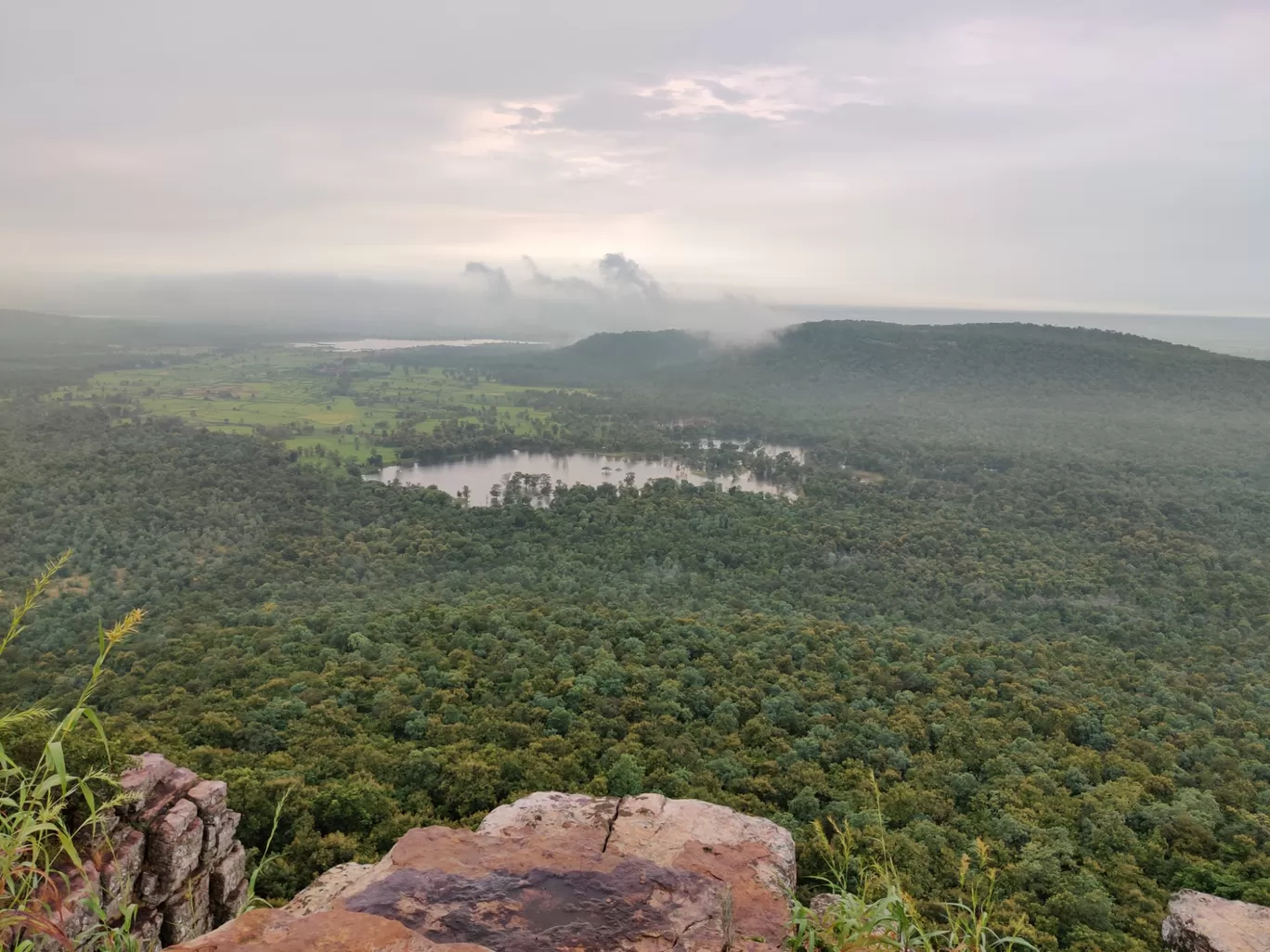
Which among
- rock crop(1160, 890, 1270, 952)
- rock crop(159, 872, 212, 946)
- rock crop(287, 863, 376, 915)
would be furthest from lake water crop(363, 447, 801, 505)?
rock crop(287, 863, 376, 915)

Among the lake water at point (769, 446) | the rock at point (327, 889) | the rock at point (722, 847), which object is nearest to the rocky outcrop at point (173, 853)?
the rock at point (327, 889)

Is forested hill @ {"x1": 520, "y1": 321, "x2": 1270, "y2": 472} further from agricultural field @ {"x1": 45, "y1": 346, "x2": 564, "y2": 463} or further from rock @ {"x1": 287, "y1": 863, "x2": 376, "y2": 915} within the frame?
rock @ {"x1": 287, "y1": 863, "x2": 376, "y2": 915}

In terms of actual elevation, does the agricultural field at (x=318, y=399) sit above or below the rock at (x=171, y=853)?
above

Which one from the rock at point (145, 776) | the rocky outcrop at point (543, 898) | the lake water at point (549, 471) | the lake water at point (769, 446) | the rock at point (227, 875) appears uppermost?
the rocky outcrop at point (543, 898)

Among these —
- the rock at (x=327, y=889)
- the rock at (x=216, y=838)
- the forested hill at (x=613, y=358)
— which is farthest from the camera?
the forested hill at (x=613, y=358)

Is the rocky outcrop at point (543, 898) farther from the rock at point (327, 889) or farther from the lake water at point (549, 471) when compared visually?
the lake water at point (549, 471)

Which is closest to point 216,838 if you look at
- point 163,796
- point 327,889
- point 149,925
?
point 163,796
